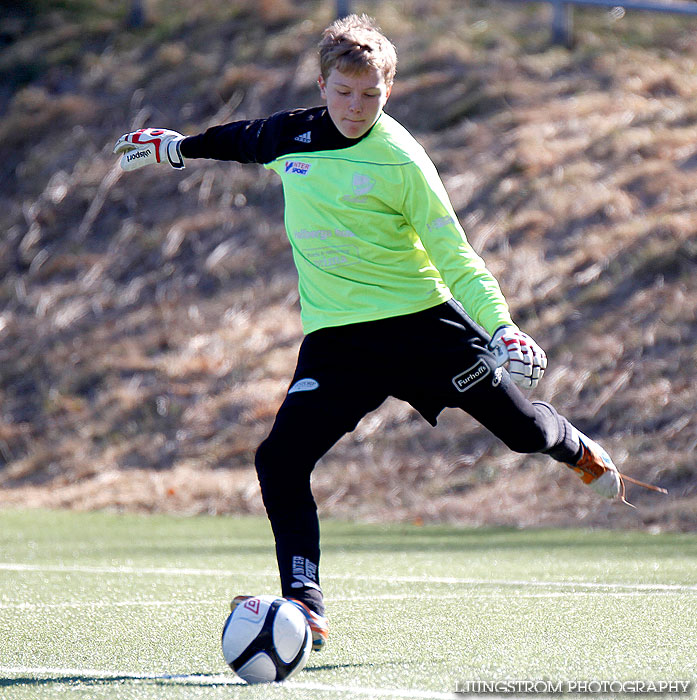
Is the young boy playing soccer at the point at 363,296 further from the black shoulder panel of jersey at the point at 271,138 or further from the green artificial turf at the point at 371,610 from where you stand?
the green artificial turf at the point at 371,610

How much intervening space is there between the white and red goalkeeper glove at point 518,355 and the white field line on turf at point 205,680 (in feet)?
3.49

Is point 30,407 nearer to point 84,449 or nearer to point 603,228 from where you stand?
point 84,449

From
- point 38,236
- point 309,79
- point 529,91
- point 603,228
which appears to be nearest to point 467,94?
point 529,91

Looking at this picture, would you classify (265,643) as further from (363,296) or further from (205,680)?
(363,296)

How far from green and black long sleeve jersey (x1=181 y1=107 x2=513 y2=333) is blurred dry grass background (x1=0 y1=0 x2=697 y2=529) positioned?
5569mm

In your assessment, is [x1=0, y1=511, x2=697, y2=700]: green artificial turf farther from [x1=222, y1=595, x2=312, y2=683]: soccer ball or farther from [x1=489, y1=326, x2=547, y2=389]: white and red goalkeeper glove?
[x1=489, y1=326, x2=547, y2=389]: white and red goalkeeper glove

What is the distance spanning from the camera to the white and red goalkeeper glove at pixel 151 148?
4.98 metres

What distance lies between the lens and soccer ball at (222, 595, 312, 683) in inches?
154

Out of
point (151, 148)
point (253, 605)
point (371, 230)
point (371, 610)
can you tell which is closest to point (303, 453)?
point (253, 605)

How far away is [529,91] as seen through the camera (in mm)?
16094

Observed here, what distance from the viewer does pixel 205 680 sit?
12.9 ft

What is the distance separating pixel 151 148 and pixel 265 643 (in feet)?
6.93

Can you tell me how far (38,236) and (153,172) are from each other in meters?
1.74

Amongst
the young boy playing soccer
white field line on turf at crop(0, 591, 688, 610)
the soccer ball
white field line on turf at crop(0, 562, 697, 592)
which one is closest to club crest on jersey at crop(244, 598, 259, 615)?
the soccer ball
